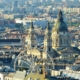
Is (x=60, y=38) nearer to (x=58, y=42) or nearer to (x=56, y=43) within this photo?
(x=58, y=42)

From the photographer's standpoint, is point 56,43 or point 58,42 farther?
point 58,42

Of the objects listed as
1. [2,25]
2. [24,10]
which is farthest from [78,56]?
[24,10]

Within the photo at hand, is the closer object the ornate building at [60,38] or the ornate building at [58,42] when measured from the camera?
the ornate building at [58,42]

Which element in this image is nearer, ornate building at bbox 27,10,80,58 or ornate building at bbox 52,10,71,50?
ornate building at bbox 27,10,80,58

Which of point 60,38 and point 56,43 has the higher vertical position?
point 60,38

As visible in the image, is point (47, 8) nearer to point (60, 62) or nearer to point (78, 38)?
point (78, 38)

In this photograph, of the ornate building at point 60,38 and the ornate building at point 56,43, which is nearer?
the ornate building at point 56,43

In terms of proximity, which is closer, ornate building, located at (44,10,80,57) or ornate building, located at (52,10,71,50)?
ornate building, located at (44,10,80,57)

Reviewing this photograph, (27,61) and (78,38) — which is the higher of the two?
(27,61)

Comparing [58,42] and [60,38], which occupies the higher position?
[60,38]

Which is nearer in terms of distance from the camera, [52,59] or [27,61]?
[27,61]

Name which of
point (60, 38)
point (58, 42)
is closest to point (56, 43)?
point (58, 42)
